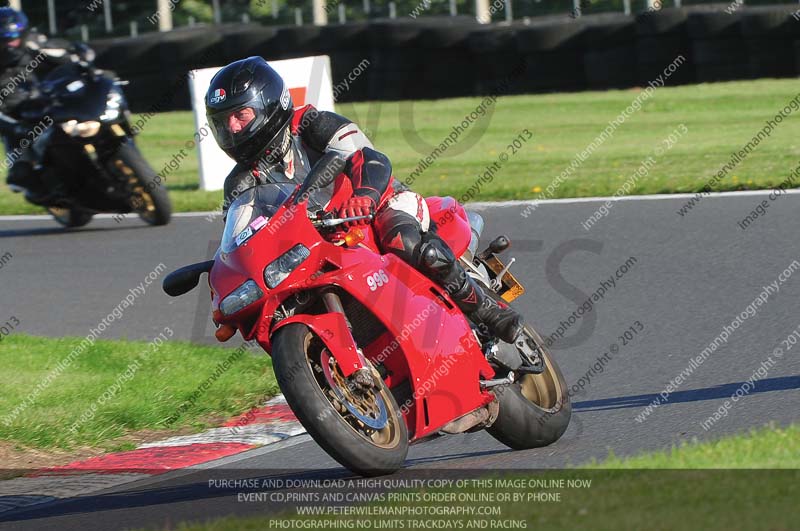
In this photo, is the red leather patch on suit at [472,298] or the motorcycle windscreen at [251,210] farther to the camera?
the red leather patch on suit at [472,298]

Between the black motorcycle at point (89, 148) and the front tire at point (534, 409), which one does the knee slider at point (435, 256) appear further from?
the black motorcycle at point (89, 148)

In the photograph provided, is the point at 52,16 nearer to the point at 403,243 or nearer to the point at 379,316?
the point at 403,243

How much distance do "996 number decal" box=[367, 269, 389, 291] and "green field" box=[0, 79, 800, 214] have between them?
7992 millimetres

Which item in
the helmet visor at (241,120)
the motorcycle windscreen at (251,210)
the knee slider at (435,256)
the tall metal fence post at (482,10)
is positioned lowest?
the tall metal fence post at (482,10)

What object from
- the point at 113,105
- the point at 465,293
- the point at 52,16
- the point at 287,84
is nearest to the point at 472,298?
the point at 465,293

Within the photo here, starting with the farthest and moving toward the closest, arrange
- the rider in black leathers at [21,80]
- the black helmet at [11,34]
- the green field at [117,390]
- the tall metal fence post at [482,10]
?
the tall metal fence post at [482,10] → the black helmet at [11,34] → the rider in black leathers at [21,80] → the green field at [117,390]

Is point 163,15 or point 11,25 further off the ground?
point 11,25

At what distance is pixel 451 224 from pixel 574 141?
501 inches

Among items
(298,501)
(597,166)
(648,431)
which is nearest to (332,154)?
(298,501)

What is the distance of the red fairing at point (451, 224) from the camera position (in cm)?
598

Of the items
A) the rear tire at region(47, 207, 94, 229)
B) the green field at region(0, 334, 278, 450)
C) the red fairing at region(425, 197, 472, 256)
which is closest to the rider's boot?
the red fairing at region(425, 197, 472, 256)

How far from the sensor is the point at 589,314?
28.9 feet

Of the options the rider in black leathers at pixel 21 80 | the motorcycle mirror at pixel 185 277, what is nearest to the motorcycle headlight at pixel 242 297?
the motorcycle mirror at pixel 185 277

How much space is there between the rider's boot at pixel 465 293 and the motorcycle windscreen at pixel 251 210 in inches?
24.4
